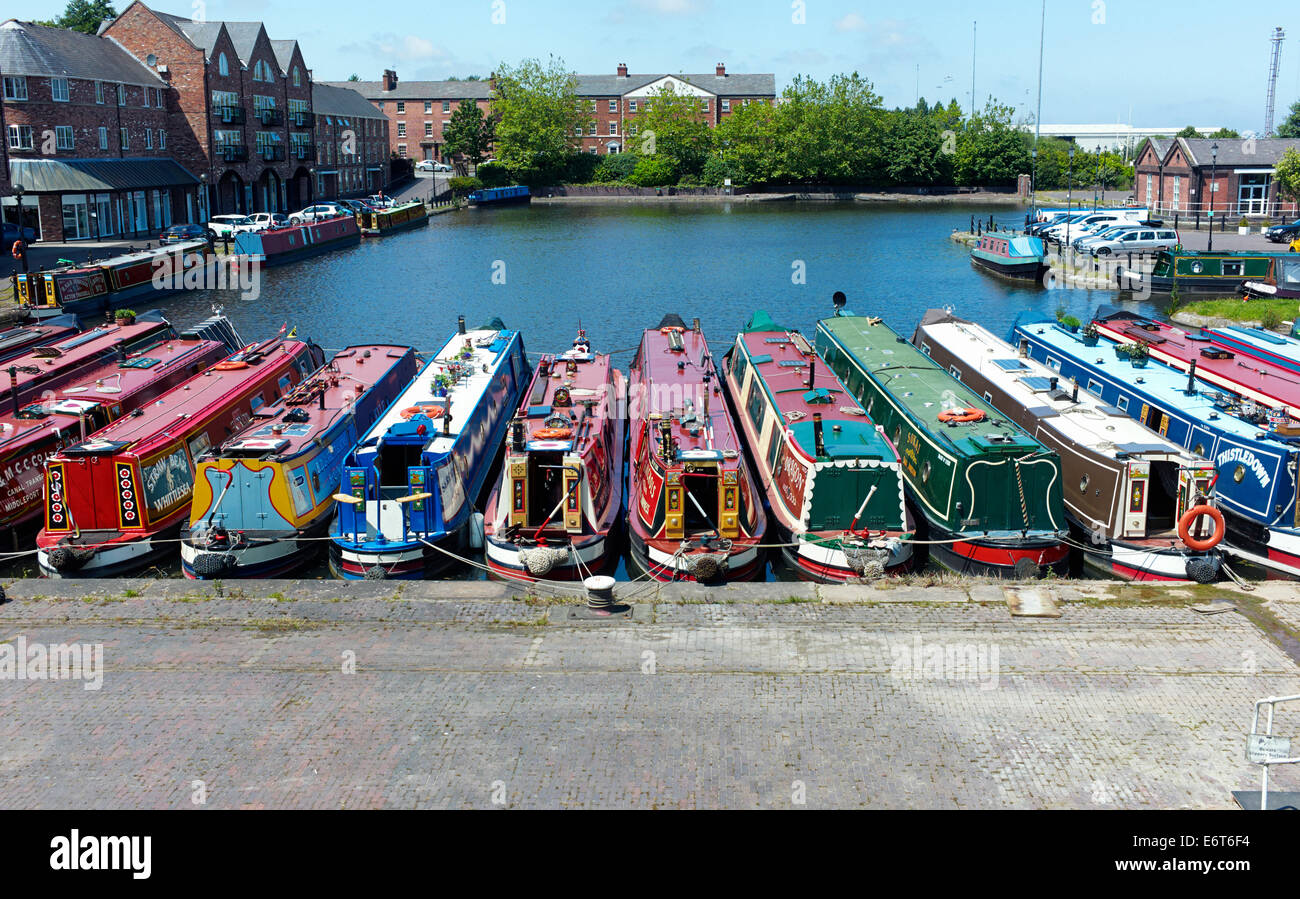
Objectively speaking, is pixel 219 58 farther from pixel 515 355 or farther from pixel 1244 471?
pixel 1244 471

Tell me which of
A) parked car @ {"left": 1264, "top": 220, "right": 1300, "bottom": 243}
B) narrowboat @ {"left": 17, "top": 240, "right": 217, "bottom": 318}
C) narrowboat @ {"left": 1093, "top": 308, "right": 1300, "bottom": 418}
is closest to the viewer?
narrowboat @ {"left": 1093, "top": 308, "right": 1300, "bottom": 418}

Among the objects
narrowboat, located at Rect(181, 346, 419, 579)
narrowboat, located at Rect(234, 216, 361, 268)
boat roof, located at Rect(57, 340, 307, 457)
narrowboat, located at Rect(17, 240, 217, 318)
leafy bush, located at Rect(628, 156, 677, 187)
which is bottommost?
narrowboat, located at Rect(181, 346, 419, 579)

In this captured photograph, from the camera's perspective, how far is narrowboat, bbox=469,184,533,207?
4862 inches

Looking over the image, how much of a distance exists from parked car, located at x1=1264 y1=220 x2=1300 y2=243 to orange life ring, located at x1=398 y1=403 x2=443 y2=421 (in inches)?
2457

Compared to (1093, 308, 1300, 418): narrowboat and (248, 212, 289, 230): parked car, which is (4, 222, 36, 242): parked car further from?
(1093, 308, 1300, 418): narrowboat

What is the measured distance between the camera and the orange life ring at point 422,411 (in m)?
26.4

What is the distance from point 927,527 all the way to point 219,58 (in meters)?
82.7

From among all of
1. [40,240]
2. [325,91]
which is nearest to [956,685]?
[40,240]

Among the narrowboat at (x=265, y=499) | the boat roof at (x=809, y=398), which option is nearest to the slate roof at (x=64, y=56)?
the narrowboat at (x=265, y=499)

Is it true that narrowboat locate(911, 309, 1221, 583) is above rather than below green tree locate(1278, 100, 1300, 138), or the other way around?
below

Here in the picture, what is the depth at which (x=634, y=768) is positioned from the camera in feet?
47.9

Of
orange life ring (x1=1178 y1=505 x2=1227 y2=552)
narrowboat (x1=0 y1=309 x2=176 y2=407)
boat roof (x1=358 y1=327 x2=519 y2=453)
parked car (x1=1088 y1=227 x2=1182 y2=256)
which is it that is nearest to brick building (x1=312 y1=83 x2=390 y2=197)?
parked car (x1=1088 y1=227 x2=1182 y2=256)

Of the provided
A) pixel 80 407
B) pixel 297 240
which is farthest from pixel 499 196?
pixel 80 407

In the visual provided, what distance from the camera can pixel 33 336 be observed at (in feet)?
120
